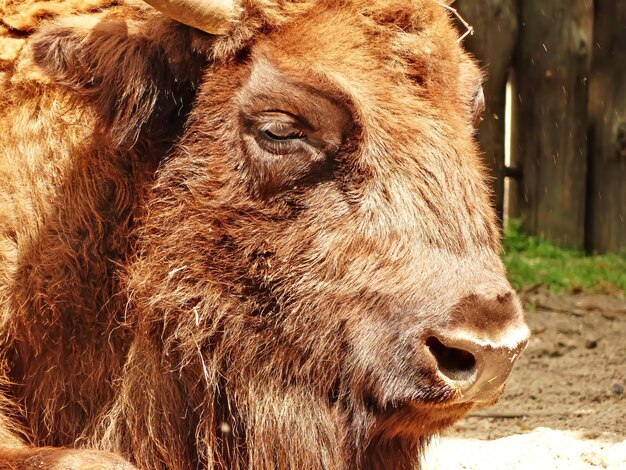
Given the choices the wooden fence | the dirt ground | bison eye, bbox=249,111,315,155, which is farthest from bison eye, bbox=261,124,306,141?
the wooden fence

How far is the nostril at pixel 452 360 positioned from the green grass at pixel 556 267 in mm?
5541

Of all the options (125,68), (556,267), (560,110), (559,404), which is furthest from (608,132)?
(125,68)

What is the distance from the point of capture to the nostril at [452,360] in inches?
130

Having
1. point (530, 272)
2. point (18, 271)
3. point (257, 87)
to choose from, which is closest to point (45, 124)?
point (18, 271)

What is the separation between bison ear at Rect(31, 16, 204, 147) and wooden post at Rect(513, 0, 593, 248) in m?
6.63

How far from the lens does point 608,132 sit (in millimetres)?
9922

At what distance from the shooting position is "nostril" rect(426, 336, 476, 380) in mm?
3309

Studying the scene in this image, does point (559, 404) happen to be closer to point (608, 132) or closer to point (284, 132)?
point (284, 132)

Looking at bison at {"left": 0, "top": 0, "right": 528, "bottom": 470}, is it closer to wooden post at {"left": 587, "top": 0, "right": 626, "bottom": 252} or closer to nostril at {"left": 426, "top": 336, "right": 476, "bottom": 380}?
nostril at {"left": 426, "top": 336, "right": 476, "bottom": 380}

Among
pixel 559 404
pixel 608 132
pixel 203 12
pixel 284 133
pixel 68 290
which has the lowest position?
pixel 559 404

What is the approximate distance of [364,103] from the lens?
11.9 feet

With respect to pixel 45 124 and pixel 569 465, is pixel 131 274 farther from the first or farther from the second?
pixel 569 465

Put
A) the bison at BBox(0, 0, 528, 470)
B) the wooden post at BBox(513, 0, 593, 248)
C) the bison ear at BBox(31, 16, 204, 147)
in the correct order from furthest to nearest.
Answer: the wooden post at BBox(513, 0, 593, 248), the bison ear at BBox(31, 16, 204, 147), the bison at BBox(0, 0, 528, 470)

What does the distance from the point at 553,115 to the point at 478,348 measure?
281 inches
